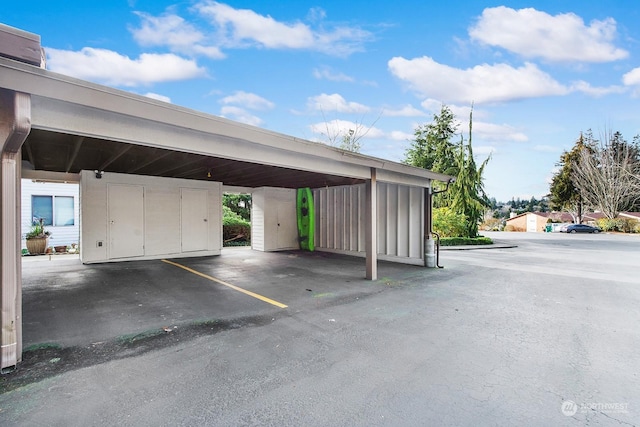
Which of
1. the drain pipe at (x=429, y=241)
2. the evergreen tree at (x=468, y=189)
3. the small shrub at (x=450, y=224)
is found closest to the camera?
the drain pipe at (x=429, y=241)

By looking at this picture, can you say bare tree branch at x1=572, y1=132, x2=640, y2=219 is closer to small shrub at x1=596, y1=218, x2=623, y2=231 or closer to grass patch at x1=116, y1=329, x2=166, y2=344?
small shrub at x1=596, y1=218, x2=623, y2=231

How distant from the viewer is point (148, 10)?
29.6ft

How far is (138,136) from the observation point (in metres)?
3.04

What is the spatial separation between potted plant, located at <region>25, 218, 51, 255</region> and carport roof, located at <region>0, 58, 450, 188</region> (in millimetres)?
4272

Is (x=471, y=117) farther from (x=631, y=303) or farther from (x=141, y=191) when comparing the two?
(x=141, y=191)

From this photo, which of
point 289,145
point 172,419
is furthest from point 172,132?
point 172,419

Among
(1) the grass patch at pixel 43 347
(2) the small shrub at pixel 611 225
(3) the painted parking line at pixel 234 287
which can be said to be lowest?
(3) the painted parking line at pixel 234 287

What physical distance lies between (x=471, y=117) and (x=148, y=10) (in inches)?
579

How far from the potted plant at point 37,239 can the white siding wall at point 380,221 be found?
9103 millimetres

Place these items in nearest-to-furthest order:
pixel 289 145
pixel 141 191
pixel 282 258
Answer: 1. pixel 289 145
2. pixel 141 191
3. pixel 282 258

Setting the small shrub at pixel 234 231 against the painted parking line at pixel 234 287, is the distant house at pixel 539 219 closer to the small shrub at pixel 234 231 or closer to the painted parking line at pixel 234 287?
the small shrub at pixel 234 231

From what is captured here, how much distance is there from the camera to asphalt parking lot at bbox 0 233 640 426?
2.04 meters

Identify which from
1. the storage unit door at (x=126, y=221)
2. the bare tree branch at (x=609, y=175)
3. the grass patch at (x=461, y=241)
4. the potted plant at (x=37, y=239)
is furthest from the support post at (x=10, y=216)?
the bare tree branch at (x=609, y=175)

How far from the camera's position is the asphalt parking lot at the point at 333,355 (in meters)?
2.04
